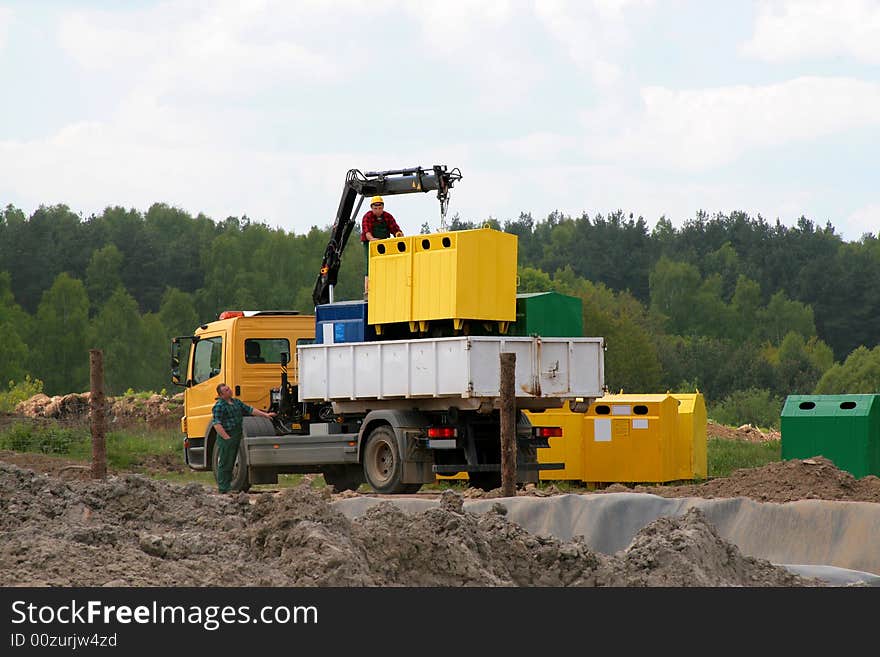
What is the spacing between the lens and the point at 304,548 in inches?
370

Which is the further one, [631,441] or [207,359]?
[207,359]

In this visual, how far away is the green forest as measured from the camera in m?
74.4

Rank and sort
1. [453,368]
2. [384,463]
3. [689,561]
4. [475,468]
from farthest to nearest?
[384,463], [475,468], [453,368], [689,561]

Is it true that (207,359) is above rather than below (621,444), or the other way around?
above

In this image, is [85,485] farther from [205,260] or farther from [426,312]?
[205,260]

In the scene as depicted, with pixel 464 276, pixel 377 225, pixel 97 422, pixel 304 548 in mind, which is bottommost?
pixel 304 548

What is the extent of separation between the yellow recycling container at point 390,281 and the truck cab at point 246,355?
2.39 metres

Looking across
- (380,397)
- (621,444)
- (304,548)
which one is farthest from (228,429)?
(304,548)

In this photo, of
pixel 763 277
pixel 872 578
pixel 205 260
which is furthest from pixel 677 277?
pixel 872 578

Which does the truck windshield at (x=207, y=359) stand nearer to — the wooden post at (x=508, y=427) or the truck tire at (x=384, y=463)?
the truck tire at (x=384, y=463)

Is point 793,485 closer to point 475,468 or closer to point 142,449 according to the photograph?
point 475,468

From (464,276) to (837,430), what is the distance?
634 centimetres

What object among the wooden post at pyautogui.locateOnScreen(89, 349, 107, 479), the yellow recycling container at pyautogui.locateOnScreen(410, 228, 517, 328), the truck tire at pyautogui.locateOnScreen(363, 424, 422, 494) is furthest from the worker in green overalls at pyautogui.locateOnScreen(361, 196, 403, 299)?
the wooden post at pyautogui.locateOnScreen(89, 349, 107, 479)
